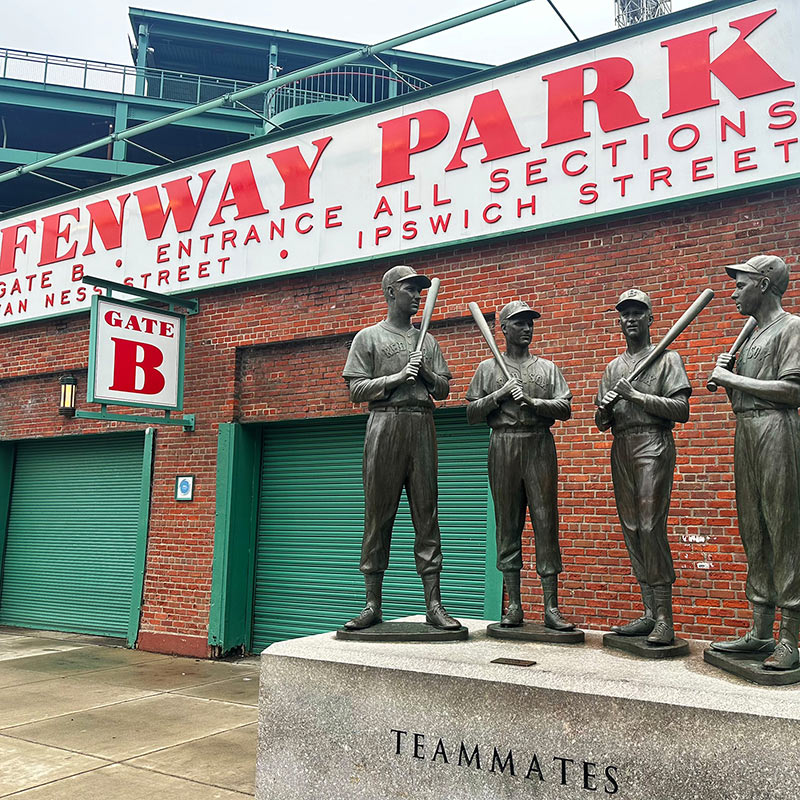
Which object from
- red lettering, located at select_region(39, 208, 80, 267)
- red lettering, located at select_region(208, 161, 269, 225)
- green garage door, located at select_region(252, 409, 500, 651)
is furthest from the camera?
red lettering, located at select_region(39, 208, 80, 267)

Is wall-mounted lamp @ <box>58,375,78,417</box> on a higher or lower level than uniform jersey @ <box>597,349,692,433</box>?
higher

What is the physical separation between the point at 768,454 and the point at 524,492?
1.53m

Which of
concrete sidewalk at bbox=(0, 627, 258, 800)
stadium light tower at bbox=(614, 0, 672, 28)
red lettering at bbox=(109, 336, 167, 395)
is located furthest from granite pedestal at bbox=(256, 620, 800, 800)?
stadium light tower at bbox=(614, 0, 672, 28)

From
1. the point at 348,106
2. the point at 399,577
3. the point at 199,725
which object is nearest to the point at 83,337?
the point at 399,577

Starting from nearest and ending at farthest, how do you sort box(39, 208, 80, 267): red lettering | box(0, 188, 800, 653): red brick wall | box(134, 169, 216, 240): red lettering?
box(0, 188, 800, 653): red brick wall → box(134, 169, 216, 240): red lettering → box(39, 208, 80, 267): red lettering

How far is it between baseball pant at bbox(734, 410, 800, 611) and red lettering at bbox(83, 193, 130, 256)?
9103 mm

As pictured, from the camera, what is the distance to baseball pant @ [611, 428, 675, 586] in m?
4.59

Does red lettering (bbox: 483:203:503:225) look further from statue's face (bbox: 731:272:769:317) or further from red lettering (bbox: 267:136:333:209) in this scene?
statue's face (bbox: 731:272:769:317)

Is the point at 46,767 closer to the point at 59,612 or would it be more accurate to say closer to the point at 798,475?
the point at 798,475

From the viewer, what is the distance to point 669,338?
4.57 m

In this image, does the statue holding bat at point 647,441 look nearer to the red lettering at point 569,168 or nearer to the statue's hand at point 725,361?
the statue's hand at point 725,361

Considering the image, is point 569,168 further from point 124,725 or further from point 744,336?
point 124,725

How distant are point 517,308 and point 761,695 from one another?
2603 millimetres

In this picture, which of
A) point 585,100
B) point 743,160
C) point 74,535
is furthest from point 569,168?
point 74,535
